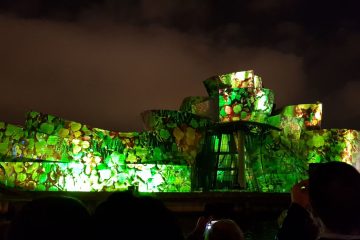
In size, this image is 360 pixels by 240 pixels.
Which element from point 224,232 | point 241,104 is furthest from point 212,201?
point 224,232

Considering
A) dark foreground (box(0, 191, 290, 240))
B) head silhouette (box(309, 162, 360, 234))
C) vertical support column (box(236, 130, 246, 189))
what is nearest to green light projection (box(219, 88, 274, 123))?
vertical support column (box(236, 130, 246, 189))

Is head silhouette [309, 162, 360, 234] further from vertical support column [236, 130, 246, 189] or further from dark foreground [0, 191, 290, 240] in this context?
vertical support column [236, 130, 246, 189]

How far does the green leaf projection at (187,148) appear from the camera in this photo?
18.1 meters

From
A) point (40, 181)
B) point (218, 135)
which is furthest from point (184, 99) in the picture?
point (40, 181)

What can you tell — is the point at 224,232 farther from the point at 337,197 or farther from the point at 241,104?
the point at 241,104

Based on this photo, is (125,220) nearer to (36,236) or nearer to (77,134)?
(36,236)

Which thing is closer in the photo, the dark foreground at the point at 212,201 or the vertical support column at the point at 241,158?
the dark foreground at the point at 212,201

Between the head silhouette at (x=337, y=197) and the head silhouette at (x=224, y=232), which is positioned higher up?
the head silhouette at (x=337, y=197)

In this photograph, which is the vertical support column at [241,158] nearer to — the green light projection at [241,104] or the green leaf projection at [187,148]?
the green leaf projection at [187,148]

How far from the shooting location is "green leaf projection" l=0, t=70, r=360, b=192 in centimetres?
1808

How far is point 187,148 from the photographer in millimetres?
20094

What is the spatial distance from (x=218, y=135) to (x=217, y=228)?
17.8 metres

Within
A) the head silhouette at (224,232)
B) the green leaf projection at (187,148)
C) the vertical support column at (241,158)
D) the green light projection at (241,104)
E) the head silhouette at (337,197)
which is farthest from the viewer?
the green light projection at (241,104)

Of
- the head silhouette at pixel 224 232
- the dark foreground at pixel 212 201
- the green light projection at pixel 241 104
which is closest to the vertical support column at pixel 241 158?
the green light projection at pixel 241 104
